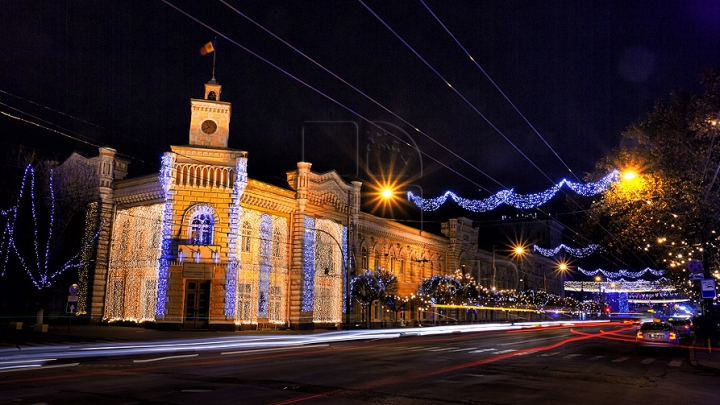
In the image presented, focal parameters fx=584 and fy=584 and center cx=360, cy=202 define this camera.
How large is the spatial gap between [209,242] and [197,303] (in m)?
3.86

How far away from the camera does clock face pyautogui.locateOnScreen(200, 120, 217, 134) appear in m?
39.3

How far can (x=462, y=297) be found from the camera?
57188mm

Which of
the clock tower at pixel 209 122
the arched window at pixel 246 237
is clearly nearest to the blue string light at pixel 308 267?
the arched window at pixel 246 237

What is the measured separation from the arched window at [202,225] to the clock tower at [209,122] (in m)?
4.68

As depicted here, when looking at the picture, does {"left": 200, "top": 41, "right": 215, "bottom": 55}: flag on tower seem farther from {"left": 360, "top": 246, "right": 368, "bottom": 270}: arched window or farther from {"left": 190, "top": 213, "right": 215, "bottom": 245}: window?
{"left": 360, "top": 246, "right": 368, "bottom": 270}: arched window

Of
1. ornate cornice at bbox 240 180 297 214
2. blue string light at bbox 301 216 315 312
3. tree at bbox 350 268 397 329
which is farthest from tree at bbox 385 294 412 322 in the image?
ornate cornice at bbox 240 180 297 214

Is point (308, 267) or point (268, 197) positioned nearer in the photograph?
point (268, 197)

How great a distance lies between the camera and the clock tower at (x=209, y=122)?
39125 mm

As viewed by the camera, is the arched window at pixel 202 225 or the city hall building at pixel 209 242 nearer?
the city hall building at pixel 209 242

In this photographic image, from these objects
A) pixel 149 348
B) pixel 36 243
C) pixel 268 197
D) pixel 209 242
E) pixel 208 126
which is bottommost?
pixel 149 348

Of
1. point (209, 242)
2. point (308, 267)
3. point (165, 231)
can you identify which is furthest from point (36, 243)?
point (308, 267)

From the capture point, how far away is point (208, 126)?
3938cm

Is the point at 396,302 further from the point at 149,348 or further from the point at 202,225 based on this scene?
the point at 149,348

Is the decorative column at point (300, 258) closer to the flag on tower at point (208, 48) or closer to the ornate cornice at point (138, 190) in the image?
the ornate cornice at point (138, 190)
